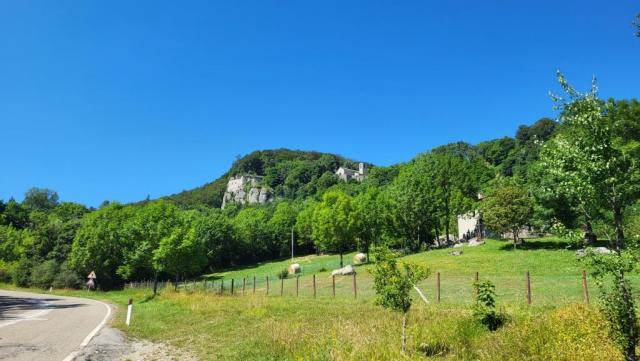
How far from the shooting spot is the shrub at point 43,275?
65188 mm

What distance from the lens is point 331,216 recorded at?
62.5 meters

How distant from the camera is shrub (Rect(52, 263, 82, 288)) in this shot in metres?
64.8

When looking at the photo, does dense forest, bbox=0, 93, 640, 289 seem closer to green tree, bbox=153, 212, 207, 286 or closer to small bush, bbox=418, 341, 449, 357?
green tree, bbox=153, 212, 207, 286

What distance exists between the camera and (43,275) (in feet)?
216

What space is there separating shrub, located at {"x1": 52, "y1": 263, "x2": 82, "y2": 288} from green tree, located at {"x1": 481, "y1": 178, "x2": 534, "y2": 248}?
57.1 meters

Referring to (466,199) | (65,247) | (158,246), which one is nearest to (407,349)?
(158,246)

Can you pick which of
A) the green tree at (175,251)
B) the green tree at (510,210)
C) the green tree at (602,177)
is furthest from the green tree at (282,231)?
the green tree at (602,177)

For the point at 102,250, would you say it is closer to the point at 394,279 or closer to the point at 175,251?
the point at 175,251

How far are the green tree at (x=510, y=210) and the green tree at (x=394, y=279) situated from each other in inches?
1594

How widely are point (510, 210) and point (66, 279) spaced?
59.6 meters

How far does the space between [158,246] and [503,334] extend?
42.4 metres

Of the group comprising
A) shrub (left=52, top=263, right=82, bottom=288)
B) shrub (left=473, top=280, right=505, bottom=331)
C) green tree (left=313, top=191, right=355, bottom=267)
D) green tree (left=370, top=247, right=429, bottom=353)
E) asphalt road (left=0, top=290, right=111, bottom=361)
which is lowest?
shrub (left=52, top=263, right=82, bottom=288)

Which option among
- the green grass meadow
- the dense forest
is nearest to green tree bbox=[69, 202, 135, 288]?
the dense forest

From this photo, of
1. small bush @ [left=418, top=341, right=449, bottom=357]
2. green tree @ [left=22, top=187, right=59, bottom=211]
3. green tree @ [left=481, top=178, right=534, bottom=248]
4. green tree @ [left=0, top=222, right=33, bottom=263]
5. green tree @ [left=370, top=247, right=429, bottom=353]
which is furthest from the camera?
green tree @ [left=22, top=187, right=59, bottom=211]
